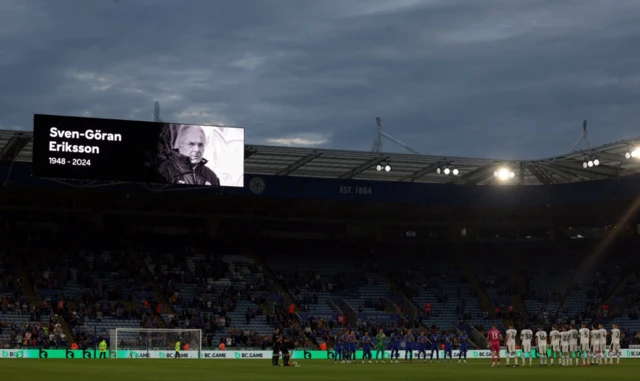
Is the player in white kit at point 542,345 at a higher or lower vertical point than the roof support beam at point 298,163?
lower

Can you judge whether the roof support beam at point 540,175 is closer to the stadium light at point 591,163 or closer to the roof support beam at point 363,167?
the stadium light at point 591,163

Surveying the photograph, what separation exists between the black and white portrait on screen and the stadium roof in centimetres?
193

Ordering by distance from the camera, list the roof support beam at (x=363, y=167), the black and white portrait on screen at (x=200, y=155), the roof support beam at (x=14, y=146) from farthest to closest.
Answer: the roof support beam at (x=363, y=167)
the black and white portrait on screen at (x=200, y=155)
the roof support beam at (x=14, y=146)

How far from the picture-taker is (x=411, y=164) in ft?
214

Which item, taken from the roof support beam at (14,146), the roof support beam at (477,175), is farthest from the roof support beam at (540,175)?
the roof support beam at (14,146)

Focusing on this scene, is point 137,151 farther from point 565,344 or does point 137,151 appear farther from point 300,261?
point 565,344

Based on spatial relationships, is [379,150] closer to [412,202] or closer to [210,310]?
[412,202]

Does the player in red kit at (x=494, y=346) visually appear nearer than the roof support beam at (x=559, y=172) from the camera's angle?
Yes

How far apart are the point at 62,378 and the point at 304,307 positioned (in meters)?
38.5

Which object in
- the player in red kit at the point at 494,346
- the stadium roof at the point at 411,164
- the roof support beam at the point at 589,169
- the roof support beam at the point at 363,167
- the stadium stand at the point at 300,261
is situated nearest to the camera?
the player in red kit at the point at 494,346

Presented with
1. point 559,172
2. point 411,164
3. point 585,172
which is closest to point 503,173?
point 559,172

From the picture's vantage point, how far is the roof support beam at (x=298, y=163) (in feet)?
202

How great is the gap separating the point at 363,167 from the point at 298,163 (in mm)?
4458

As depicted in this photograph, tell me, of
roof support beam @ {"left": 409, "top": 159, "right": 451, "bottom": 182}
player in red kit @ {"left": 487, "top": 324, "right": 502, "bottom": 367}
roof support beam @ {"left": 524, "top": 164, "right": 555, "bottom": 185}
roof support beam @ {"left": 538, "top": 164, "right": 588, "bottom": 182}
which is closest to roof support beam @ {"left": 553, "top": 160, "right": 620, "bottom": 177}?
roof support beam @ {"left": 538, "top": 164, "right": 588, "bottom": 182}
